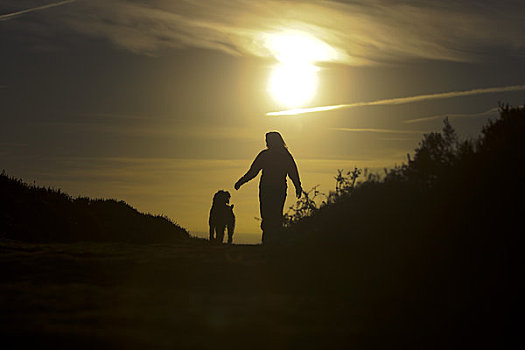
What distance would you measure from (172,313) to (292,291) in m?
2.09

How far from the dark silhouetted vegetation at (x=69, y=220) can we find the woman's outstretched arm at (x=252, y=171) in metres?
7.49

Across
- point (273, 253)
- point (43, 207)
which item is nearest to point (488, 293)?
point (273, 253)

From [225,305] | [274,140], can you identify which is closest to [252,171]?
[274,140]

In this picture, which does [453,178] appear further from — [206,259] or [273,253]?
[206,259]

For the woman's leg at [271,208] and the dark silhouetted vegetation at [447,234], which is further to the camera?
the woman's leg at [271,208]

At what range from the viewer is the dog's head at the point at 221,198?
68.6 ft

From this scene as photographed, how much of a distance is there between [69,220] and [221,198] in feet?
20.0

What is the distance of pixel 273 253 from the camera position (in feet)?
37.0

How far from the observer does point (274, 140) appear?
16.1 m

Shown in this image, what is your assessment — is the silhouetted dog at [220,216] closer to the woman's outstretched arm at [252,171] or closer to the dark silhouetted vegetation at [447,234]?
the woman's outstretched arm at [252,171]

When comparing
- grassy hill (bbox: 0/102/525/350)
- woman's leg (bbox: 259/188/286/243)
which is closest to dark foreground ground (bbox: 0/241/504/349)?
grassy hill (bbox: 0/102/525/350)

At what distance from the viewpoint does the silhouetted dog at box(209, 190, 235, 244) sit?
2073 centimetres

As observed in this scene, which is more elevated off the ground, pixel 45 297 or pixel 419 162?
pixel 419 162

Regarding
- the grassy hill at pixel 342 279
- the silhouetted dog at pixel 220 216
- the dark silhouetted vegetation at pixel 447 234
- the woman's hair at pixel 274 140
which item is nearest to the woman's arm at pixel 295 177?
the woman's hair at pixel 274 140
